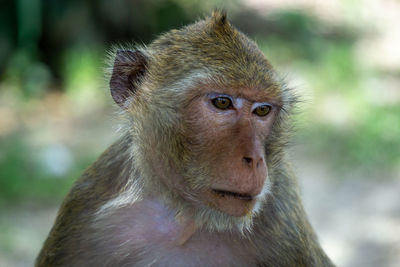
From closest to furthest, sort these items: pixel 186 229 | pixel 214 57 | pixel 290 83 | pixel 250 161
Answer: pixel 250 161, pixel 214 57, pixel 186 229, pixel 290 83

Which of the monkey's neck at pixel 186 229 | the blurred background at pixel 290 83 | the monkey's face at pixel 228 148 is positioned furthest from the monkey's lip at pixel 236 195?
the blurred background at pixel 290 83

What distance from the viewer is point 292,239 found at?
11.0 feet

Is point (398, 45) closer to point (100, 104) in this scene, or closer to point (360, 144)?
point (360, 144)

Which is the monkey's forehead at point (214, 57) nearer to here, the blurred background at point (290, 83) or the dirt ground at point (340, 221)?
the blurred background at point (290, 83)

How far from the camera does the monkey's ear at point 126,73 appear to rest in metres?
3.41

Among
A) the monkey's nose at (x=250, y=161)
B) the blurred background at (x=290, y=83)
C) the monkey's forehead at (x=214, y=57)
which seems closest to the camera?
the monkey's nose at (x=250, y=161)

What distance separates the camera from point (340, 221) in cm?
680

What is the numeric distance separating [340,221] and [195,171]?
4127 millimetres

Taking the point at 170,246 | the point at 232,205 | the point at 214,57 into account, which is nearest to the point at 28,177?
the point at 170,246

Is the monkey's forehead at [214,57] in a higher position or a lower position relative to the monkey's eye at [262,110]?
higher

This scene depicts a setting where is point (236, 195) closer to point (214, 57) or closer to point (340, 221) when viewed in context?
point (214, 57)

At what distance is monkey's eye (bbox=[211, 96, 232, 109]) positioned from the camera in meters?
3.06

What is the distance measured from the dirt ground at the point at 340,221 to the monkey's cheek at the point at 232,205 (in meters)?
3.38

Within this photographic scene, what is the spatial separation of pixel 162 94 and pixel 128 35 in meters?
7.18
